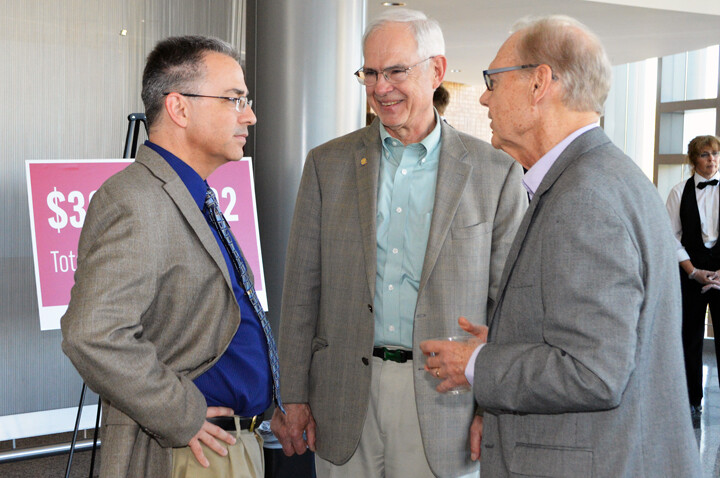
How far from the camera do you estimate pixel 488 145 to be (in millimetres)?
2297

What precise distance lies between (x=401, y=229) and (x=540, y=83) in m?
0.72

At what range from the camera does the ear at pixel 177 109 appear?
6.09ft

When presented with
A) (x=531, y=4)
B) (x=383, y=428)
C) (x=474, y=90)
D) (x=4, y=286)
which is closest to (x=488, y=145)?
(x=383, y=428)

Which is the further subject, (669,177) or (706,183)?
(669,177)

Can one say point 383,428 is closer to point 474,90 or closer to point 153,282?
point 153,282

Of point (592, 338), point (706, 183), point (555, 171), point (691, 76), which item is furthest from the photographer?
point (691, 76)

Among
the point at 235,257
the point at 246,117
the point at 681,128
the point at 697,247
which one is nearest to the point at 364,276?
the point at 235,257

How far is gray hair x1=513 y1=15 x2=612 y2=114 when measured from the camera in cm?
153

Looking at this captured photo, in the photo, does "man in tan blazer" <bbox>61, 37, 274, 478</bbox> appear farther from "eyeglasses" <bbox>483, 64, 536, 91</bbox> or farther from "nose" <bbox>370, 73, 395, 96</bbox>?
"eyeglasses" <bbox>483, 64, 536, 91</bbox>

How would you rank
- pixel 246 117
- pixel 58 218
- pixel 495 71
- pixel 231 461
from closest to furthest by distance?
pixel 495 71 → pixel 231 461 → pixel 246 117 → pixel 58 218

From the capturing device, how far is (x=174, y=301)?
1694 millimetres

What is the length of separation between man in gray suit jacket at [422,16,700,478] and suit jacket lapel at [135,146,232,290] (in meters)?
0.54

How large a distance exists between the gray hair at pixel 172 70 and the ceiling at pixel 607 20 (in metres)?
5.42

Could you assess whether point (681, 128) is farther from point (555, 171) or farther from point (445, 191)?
point (555, 171)
